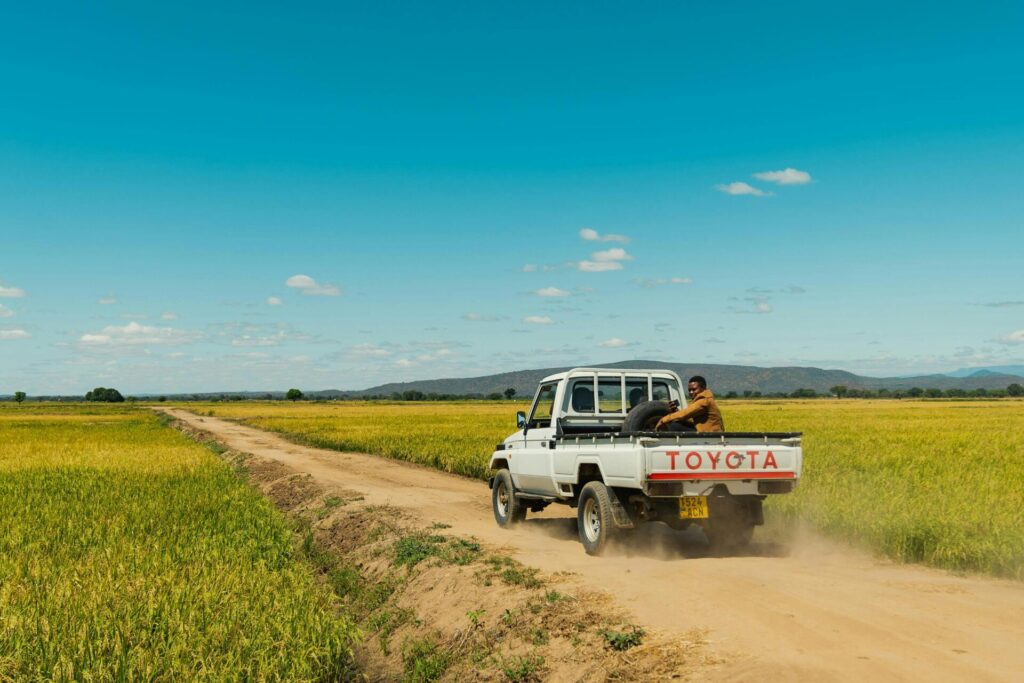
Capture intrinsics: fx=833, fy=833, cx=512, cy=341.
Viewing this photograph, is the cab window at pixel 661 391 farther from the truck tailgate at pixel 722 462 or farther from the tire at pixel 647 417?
the truck tailgate at pixel 722 462

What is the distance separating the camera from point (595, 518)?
37.6ft

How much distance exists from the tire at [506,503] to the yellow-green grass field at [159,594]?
358cm

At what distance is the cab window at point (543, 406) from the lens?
13781 mm

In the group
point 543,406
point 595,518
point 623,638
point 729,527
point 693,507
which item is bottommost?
point 623,638

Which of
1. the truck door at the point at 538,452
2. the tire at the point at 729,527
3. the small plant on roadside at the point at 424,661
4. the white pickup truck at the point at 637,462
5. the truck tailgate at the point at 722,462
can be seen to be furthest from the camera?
the truck door at the point at 538,452

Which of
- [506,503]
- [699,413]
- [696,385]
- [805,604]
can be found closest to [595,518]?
[699,413]

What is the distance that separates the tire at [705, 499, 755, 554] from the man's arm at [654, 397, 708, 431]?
127 cm

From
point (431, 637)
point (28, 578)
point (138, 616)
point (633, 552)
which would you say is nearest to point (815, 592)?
point (633, 552)

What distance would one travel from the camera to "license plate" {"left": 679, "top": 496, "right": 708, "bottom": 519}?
10578 millimetres

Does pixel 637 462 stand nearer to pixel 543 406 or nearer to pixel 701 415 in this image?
pixel 701 415

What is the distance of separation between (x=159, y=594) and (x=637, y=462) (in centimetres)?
563

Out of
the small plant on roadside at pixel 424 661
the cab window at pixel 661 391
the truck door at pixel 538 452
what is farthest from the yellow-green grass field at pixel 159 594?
the cab window at pixel 661 391

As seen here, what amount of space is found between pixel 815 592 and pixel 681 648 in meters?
2.50

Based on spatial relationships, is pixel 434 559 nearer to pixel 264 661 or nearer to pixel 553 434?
pixel 553 434
